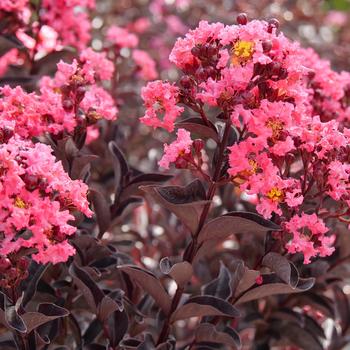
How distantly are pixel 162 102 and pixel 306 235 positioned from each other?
359 millimetres

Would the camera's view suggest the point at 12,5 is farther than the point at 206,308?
Yes

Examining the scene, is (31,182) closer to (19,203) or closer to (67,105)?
(19,203)

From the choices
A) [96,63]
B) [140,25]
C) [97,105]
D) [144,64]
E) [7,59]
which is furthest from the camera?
[140,25]

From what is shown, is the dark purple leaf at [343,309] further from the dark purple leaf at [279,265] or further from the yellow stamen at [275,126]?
the yellow stamen at [275,126]

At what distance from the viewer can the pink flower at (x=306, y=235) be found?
1.21m

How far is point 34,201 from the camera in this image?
107 cm

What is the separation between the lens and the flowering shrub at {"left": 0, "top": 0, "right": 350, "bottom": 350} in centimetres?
113

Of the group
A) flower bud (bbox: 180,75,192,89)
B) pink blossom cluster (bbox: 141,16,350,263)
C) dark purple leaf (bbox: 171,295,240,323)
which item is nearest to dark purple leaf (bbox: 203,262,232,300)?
dark purple leaf (bbox: 171,295,240,323)

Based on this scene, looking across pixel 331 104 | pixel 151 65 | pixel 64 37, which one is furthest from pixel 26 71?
pixel 331 104

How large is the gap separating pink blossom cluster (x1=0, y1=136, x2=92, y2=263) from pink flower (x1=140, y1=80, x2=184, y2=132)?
203 mm

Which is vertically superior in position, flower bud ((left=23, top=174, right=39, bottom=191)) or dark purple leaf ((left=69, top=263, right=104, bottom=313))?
flower bud ((left=23, top=174, right=39, bottom=191))

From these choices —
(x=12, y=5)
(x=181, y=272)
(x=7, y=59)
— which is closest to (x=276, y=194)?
(x=181, y=272)

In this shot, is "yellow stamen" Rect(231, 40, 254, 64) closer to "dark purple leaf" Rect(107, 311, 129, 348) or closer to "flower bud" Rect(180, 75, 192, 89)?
"flower bud" Rect(180, 75, 192, 89)

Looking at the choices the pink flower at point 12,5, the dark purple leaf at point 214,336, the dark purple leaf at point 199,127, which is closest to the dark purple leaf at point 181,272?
the dark purple leaf at point 214,336
